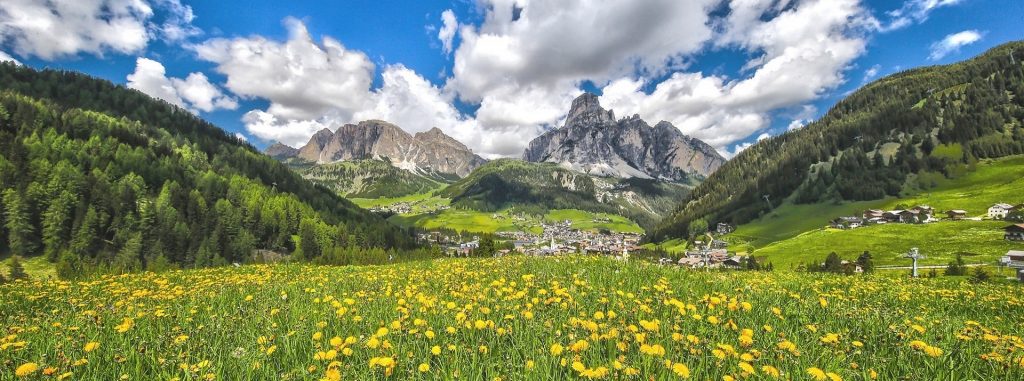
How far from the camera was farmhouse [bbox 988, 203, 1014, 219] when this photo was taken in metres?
112

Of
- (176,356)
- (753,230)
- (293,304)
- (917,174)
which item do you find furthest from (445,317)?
(917,174)

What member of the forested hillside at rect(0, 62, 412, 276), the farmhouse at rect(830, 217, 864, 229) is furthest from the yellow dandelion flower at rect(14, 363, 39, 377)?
the farmhouse at rect(830, 217, 864, 229)

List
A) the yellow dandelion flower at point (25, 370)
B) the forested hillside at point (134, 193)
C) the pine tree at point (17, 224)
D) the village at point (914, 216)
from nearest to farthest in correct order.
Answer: the yellow dandelion flower at point (25, 370)
the pine tree at point (17, 224)
the forested hillside at point (134, 193)
the village at point (914, 216)

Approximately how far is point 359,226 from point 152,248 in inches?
2550

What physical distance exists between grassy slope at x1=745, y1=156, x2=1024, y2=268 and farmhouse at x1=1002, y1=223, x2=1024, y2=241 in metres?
1.91

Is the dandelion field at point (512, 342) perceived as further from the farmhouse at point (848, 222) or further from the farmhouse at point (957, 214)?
the farmhouse at point (848, 222)

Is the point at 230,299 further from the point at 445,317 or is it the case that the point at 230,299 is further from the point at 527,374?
the point at 527,374

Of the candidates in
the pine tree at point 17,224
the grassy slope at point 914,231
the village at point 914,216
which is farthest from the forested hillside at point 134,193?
the village at point 914,216

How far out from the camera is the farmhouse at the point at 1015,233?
8538 centimetres

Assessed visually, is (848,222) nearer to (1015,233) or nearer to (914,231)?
(914,231)

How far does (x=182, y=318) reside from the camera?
7574 mm

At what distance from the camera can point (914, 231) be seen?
107875 mm

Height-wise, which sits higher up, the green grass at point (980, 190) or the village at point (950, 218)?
the green grass at point (980, 190)

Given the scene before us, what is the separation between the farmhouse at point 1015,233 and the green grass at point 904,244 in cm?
165
